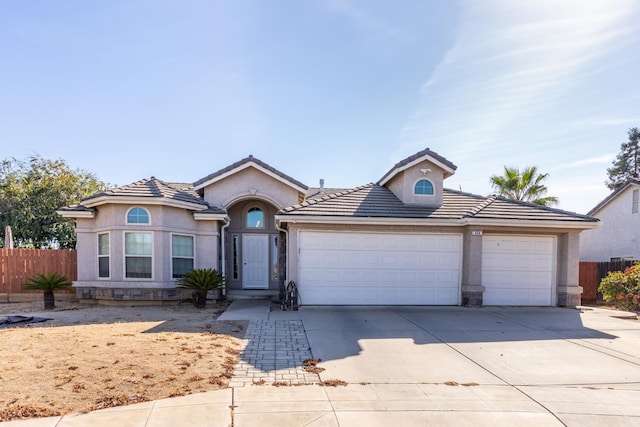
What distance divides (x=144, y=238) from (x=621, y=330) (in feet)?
44.1

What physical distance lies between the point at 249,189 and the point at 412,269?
257 inches

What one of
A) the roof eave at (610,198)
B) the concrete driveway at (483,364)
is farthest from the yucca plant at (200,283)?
the roof eave at (610,198)

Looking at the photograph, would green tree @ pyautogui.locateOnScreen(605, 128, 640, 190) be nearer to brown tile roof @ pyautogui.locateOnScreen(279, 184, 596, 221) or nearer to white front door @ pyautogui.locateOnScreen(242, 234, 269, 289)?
brown tile roof @ pyautogui.locateOnScreen(279, 184, 596, 221)

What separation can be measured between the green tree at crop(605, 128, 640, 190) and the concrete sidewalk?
91.7 ft

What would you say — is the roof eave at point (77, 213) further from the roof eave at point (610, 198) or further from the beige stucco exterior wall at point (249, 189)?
the roof eave at point (610, 198)

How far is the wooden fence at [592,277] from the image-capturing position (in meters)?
13.8

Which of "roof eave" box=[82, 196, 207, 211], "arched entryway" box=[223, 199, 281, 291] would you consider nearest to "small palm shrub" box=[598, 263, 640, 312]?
"arched entryway" box=[223, 199, 281, 291]

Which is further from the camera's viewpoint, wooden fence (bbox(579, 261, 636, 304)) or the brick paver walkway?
wooden fence (bbox(579, 261, 636, 304))

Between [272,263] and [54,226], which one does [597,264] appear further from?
[54,226]

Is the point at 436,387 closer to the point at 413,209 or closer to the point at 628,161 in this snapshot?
the point at 413,209

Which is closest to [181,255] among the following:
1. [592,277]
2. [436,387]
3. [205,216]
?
[205,216]

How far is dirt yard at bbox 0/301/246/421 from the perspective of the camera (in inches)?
163

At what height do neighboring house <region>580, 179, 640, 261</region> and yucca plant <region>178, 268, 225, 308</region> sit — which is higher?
neighboring house <region>580, 179, 640, 261</region>

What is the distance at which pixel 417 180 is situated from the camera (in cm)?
1176
